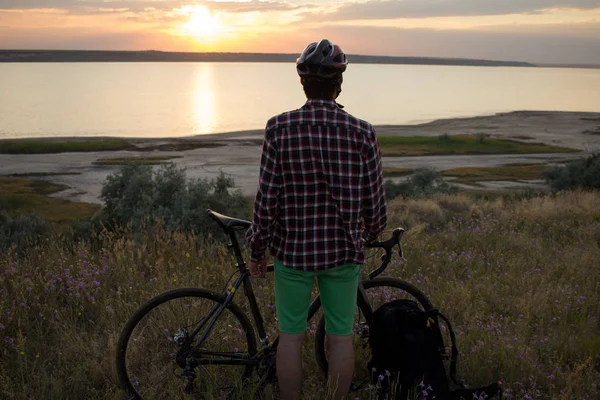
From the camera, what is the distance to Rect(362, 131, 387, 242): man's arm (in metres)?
2.95

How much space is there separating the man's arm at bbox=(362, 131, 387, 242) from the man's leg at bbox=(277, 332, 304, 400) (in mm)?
783

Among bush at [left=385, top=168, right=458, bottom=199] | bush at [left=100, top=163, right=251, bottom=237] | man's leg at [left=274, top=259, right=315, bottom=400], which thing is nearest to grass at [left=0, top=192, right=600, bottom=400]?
man's leg at [left=274, top=259, right=315, bottom=400]

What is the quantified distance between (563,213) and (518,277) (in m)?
4.73

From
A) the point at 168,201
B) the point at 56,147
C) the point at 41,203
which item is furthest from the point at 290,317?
the point at 56,147

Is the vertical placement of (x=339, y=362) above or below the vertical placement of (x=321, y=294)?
below

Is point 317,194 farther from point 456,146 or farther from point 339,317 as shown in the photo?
point 456,146

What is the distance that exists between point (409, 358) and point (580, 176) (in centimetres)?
1882

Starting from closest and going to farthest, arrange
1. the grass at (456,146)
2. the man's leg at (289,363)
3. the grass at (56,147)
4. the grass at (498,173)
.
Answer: the man's leg at (289,363) < the grass at (498,173) < the grass at (56,147) < the grass at (456,146)

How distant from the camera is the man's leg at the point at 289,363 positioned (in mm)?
3223

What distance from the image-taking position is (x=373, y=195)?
9.95ft

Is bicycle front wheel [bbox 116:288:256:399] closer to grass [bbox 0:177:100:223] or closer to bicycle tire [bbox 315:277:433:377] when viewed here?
bicycle tire [bbox 315:277:433:377]

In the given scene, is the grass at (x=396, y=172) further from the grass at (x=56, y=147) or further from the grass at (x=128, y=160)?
the grass at (x=56, y=147)

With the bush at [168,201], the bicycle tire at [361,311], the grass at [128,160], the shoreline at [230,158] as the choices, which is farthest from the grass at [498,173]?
the bicycle tire at [361,311]

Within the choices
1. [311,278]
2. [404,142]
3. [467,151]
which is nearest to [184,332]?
[311,278]
